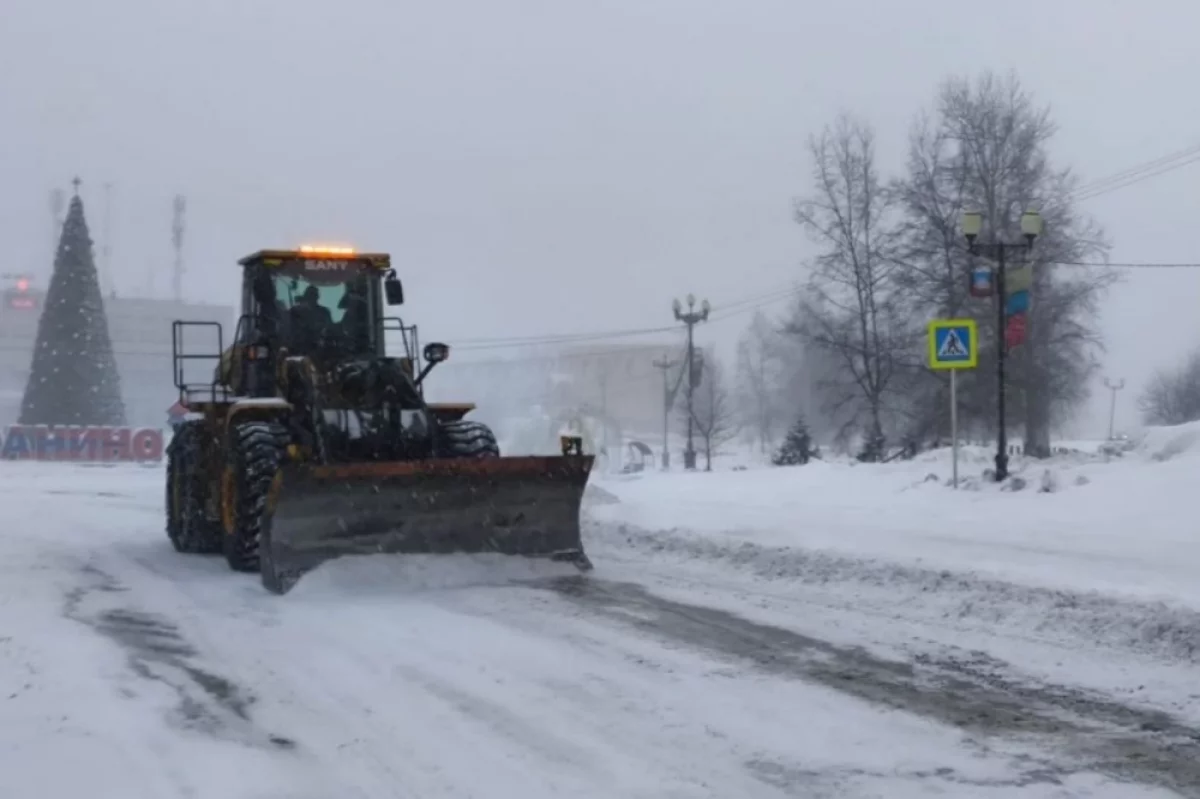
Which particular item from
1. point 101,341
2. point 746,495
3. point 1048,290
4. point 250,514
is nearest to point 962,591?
point 250,514

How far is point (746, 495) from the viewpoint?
20.5 metres

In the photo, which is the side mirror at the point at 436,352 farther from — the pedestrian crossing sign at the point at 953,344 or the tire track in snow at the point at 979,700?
the pedestrian crossing sign at the point at 953,344

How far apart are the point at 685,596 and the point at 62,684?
15.9 ft

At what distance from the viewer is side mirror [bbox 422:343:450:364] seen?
41.5ft

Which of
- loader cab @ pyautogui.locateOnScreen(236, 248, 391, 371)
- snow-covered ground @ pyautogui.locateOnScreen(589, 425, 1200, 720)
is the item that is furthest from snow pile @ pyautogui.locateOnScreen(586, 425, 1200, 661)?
loader cab @ pyautogui.locateOnScreen(236, 248, 391, 371)

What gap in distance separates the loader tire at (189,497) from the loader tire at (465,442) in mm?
3038

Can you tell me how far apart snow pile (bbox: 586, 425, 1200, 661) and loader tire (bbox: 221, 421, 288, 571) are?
11.1 feet

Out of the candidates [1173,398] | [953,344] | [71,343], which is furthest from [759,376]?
[953,344]

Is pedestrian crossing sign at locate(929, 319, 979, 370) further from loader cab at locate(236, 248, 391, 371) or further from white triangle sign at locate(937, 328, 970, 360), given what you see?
loader cab at locate(236, 248, 391, 371)

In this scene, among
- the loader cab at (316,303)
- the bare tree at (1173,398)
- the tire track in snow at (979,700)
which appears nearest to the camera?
the tire track in snow at (979,700)

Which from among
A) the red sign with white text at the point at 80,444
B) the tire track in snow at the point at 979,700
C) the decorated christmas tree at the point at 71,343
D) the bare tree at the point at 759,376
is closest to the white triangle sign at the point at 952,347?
the tire track in snow at the point at 979,700

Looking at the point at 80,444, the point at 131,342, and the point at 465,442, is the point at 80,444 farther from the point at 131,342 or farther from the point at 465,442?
the point at 131,342

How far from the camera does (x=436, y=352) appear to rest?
12.7 m

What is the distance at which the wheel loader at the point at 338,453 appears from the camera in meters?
10.9
